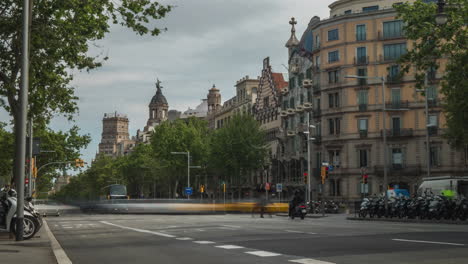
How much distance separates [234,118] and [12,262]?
2831 inches

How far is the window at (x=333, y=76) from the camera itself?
244 ft

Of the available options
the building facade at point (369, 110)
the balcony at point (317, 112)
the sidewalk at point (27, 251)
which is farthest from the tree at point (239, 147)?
the sidewalk at point (27, 251)

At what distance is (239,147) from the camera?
81812 mm

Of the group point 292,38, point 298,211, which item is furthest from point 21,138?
point 292,38

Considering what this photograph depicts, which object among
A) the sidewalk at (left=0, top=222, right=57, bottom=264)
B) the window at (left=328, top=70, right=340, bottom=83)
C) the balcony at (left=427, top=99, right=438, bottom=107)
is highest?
the window at (left=328, top=70, right=340, bottom=83)

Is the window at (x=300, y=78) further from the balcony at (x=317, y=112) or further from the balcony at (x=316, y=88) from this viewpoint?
the balcony at (x=317, y=112)

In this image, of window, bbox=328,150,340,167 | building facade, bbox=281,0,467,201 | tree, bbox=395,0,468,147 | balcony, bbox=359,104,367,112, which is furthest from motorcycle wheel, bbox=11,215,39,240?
window, bbox=328,150,340,167

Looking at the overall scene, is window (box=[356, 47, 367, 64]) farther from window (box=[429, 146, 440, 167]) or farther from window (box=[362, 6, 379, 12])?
window (box=[429, 146, 440, 167])

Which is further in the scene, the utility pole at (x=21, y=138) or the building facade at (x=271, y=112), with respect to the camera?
the building facade at (x=271, y=112)

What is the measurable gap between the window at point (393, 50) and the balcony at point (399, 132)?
7324 mm

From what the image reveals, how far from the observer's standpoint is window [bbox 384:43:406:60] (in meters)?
70.9

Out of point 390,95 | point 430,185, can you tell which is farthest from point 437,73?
point 430,185

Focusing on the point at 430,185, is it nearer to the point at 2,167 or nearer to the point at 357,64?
the point at 357,64

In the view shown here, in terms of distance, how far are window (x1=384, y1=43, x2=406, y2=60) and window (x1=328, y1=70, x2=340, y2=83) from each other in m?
5.43
